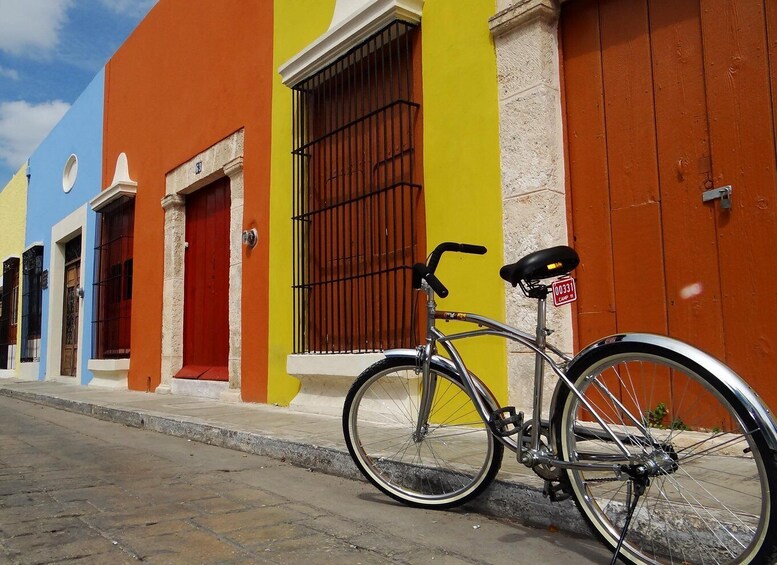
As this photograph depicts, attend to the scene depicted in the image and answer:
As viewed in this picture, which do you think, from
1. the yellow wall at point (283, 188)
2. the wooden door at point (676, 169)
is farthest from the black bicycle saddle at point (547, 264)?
the yellow wall at point (283, 188)

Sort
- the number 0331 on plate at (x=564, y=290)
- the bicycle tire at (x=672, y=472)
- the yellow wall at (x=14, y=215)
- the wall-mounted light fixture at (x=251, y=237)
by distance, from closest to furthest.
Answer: the bicycle tire at (x=672, y=472)
the number 0331 on plate at (x=564, y=290)
the wall-mounted light fixture at (x=251, y=237)
the yellow wall at (x=14, y=215)

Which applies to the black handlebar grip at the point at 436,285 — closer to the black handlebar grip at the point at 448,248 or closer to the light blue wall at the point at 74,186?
the black handlebar grip at the point at 448,248

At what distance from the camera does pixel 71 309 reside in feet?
44.1

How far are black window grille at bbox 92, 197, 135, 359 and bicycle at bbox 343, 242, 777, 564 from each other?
842 centimetres

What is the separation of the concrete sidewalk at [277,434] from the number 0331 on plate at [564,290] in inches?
33.2

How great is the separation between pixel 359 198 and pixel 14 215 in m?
16.0

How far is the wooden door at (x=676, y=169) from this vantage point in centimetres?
329

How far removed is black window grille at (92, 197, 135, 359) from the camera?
10.5m

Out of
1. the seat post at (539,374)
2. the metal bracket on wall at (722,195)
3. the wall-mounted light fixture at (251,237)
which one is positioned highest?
the wall-mounted light fixture at (251,237)

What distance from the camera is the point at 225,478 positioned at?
3852 millimetres

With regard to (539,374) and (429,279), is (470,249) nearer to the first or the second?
(429,279)

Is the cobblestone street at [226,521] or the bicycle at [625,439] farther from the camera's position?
the cobblestone street at [226,521]

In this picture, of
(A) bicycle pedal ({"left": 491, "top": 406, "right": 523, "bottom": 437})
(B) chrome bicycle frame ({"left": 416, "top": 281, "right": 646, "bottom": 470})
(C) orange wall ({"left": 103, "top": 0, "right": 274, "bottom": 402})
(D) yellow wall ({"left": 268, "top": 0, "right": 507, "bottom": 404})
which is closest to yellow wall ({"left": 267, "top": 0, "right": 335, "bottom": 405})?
(C) orange wall ({"left": 103, "top": 0, "right": 274, "bottom": 402})

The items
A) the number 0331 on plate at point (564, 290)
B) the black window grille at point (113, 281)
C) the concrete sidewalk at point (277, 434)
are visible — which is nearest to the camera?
the number 0331 on plate at point (564, 290)
